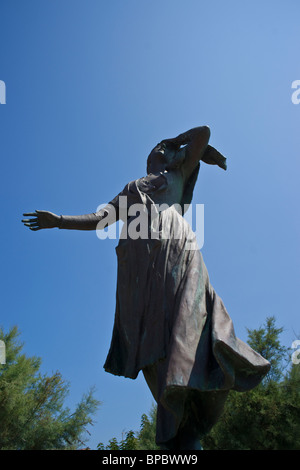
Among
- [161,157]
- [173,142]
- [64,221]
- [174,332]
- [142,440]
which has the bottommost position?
[142,440]

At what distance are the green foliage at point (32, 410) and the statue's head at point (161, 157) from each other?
14.5 metres

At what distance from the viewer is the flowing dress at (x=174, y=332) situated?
3.09 meters

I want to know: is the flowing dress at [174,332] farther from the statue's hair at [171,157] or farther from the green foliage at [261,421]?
the green foliage at [261,421]

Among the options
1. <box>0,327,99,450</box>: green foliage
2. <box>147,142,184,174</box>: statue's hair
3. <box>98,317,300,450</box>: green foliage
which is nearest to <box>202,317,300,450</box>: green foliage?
<box>98,317,300,450</box>: green foliage

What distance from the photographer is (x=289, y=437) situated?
1535cm

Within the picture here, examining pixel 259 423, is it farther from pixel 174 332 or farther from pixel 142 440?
pixel 174 332

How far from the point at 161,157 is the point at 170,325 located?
2.13m

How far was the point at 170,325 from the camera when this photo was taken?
342cm

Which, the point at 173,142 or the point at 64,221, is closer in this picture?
the point at 64,221

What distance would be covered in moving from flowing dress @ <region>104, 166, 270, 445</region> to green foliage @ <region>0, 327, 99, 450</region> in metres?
14.8

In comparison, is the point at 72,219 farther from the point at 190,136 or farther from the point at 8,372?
the point at 8,372

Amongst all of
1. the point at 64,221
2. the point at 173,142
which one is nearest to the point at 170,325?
the point at 64,221
